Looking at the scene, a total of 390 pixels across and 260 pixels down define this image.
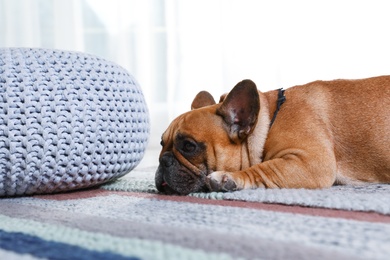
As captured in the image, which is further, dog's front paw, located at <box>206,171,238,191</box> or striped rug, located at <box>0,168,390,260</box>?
dog's front paw, located at <box>206,171,238,191</box>

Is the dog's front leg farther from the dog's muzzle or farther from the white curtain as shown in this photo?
the white curtain

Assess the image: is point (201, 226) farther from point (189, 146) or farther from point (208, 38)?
point (208, 38)

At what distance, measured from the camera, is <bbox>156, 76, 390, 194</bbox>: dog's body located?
3.80 ft

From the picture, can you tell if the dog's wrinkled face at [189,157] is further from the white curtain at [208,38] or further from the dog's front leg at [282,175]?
the white curtain at [208,38]

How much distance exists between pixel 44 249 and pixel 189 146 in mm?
603

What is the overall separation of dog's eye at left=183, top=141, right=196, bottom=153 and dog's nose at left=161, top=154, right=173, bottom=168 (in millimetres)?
42

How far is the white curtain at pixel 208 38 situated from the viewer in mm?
2344

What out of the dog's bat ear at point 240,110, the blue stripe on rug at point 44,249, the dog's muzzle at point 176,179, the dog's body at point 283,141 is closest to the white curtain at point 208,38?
the dog's body at point 283,141

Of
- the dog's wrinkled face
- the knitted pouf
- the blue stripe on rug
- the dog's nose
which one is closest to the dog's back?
the dog's wrinkled face

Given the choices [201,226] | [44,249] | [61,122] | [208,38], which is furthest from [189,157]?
[208,38]

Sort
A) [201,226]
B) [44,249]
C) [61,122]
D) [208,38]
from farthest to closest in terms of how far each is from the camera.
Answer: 1. [208,38]
2. [61,122]
3. [201,226]
4. [44,249]

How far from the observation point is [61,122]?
3.52ft

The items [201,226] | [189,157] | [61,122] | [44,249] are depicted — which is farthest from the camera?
[189,157]

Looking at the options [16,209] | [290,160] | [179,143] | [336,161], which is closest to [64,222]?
[16,209]
